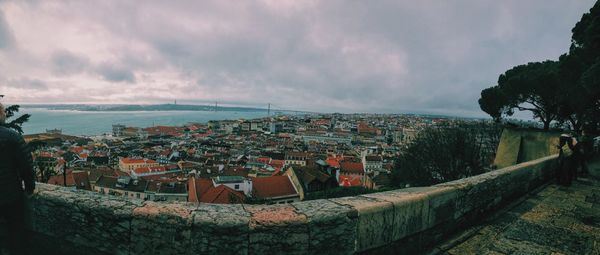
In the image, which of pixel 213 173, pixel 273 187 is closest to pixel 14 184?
pixel 273 187

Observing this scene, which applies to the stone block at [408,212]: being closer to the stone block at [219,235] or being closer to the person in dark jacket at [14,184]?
the stone block at [219,235]

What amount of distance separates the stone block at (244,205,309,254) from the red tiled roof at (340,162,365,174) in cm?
4061

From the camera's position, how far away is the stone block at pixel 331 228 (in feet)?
6.49

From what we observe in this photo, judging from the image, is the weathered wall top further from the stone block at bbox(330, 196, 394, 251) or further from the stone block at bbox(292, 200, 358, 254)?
the stone block at bbox(292, 200, 358, 254)

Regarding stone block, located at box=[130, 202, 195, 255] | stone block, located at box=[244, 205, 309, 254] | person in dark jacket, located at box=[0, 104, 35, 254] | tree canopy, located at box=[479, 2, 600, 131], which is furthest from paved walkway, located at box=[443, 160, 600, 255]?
tree canopy, located at box=[479, 2, 600, 131]

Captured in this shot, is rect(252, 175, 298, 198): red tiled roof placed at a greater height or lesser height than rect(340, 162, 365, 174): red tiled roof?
Answer: greater

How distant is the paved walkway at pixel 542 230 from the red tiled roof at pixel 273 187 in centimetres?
2194

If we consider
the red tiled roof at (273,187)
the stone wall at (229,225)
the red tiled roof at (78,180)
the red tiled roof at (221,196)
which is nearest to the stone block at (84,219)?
the stone wall at (229,225)

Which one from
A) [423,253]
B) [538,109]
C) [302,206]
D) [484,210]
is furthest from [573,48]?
[302,206]

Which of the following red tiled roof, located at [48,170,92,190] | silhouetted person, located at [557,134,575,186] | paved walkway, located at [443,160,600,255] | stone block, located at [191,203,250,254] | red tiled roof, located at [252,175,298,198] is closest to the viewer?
stone block, located at [191,203,250,254]

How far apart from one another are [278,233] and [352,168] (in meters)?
41.6

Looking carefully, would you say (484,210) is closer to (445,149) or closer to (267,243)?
(267,243)

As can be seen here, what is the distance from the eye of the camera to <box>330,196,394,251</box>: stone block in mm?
2170

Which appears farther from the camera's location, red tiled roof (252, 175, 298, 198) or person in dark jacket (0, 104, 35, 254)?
red tiled roof (252, 175, 298, 198)
